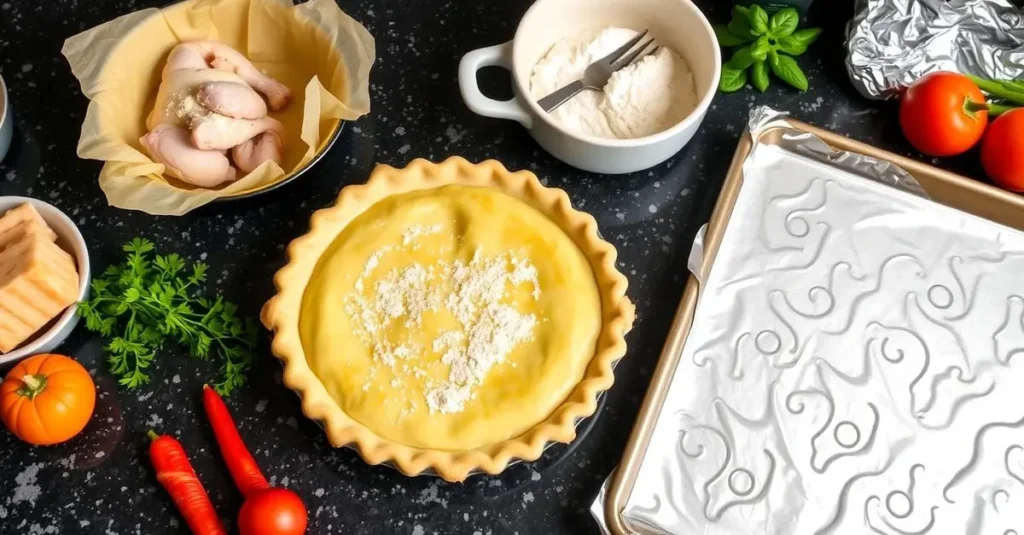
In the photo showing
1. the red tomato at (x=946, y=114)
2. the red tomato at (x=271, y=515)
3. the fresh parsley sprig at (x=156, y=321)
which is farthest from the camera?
the red tomato at (x=946, y=114)

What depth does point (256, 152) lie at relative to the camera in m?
→ 1.20

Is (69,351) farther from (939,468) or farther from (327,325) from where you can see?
(939,468)

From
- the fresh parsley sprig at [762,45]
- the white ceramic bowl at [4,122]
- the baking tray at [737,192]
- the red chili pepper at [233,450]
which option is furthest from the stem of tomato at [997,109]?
the white ceramic bowl at [4,122]

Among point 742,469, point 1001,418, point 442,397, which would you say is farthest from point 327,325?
point 1001,418

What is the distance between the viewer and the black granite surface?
1089mm

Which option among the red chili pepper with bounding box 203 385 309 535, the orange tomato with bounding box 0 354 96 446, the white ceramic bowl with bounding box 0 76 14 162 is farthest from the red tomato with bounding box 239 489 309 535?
the white ceramic bowl with bounding box 0 76 14 162

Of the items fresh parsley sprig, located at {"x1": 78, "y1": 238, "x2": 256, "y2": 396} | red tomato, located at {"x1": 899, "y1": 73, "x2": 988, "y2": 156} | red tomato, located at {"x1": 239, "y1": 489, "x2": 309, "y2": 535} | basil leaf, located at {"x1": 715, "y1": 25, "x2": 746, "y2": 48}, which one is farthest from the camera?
basil leaf, located at {"x1": 715, "y1": 25, "x2": 746, "y2": 48}

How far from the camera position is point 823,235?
1.24m

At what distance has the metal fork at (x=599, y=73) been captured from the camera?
1.23 meters

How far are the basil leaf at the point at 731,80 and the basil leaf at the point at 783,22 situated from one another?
0.26 feet

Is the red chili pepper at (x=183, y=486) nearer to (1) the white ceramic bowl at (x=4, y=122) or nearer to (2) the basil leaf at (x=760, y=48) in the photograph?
(1) the white ceramic bowl at (x=4, y=122)

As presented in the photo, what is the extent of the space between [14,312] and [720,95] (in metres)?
1.07

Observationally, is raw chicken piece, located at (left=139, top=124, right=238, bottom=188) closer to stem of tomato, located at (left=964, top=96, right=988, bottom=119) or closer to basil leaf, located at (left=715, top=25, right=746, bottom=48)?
basil leaf, located at (left=715, top=25, right=746, bottom=48)

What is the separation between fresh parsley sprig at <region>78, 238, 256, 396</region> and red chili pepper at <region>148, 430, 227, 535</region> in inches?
3.9
